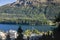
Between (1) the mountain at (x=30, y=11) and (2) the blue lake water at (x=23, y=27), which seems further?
(1) the mountain at (x=30, y=11)

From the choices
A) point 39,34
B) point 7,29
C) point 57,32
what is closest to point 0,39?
point 7,29

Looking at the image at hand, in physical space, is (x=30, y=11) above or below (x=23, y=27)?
above

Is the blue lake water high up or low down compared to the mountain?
down

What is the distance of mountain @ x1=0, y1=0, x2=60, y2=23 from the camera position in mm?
3514

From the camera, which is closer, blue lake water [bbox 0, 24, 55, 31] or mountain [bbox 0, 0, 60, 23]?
blue lake water [bbox 0, 24, 55, 31]

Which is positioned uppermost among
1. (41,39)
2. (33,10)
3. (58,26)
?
(33,10)

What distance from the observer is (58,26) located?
3.38 metres

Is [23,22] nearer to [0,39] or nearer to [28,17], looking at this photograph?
[28,17]

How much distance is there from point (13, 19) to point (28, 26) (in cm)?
33

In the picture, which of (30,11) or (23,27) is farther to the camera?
(30,11)

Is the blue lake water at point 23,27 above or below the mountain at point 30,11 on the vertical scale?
below

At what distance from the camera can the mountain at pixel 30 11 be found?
138 inches

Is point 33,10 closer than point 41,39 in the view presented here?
No

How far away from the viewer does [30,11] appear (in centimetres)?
359
